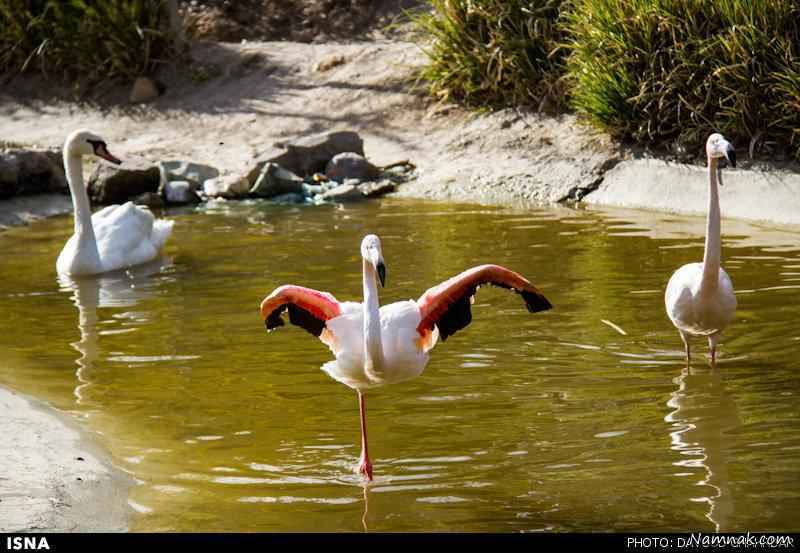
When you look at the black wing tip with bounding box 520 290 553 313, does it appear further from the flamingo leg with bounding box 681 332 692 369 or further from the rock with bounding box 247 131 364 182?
the rock with bounding box 247 131 364 182

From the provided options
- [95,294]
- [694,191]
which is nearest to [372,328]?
[95,294]

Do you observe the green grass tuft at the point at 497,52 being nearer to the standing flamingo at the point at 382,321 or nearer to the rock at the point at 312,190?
the rock at the point at 312,190

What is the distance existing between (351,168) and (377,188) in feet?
2.07

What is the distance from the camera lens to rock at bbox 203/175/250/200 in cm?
1373

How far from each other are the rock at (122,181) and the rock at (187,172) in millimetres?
122

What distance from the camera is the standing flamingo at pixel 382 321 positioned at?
17.3 feet

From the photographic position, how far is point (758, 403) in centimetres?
600

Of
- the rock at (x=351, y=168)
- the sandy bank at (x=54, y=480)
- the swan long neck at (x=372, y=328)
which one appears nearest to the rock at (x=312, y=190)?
the rock at (x=351, y=168)

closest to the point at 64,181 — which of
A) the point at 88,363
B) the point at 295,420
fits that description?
the point at 88,363

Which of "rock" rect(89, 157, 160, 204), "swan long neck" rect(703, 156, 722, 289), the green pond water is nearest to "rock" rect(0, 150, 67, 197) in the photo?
"rock" rect(89, 157, 160, 204)

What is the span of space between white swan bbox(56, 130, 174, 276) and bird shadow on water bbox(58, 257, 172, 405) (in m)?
0.08

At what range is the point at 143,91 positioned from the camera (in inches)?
671

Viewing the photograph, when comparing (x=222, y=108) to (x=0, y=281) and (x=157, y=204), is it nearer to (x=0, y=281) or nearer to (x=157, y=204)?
(x=157, y=204)
